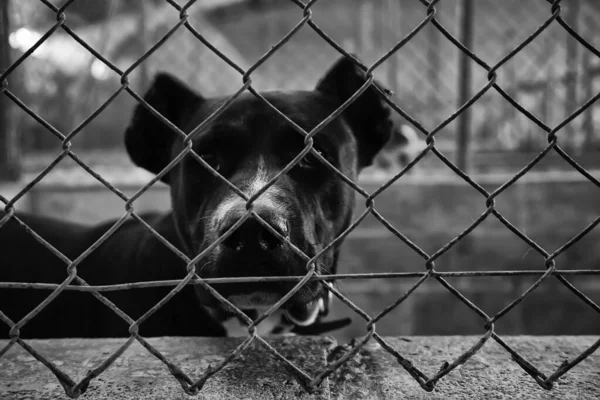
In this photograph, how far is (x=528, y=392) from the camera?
1.31m

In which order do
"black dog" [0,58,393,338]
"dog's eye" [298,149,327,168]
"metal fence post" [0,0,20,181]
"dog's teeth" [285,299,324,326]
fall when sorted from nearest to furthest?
"black dog" [0,58,393,338] → "dog's eye" [298,149,327,168] → "dog's teeth" [285,299,324,326] → "metal fence post" [0,0,20,181]

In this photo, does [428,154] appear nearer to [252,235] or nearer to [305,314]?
[305,314]

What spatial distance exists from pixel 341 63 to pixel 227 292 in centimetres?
123

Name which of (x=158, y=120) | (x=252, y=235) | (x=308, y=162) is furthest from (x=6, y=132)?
(x=252, y=235)

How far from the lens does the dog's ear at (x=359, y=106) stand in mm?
2395

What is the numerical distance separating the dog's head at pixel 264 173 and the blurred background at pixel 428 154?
12.7 inches

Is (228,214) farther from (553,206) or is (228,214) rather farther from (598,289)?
(598,289)

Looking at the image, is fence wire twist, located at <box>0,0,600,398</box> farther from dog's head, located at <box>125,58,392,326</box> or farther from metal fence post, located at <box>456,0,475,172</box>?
metal fence post, located at <box>456,0,475,172</box>

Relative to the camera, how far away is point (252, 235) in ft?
4.92

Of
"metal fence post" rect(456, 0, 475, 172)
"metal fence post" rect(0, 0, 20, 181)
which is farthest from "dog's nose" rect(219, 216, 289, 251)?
"metal fence post" rect(0, 0, 20, 181)

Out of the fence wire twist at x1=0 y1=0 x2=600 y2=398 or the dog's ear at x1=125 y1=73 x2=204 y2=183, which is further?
the dog's ear at x1=125 y1=73 x2=204 y2=183

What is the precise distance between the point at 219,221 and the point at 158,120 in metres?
1.02

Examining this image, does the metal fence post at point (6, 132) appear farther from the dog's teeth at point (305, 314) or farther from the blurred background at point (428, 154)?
the dog's teeth at point (305, 314)

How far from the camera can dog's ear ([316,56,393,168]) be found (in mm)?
2395
